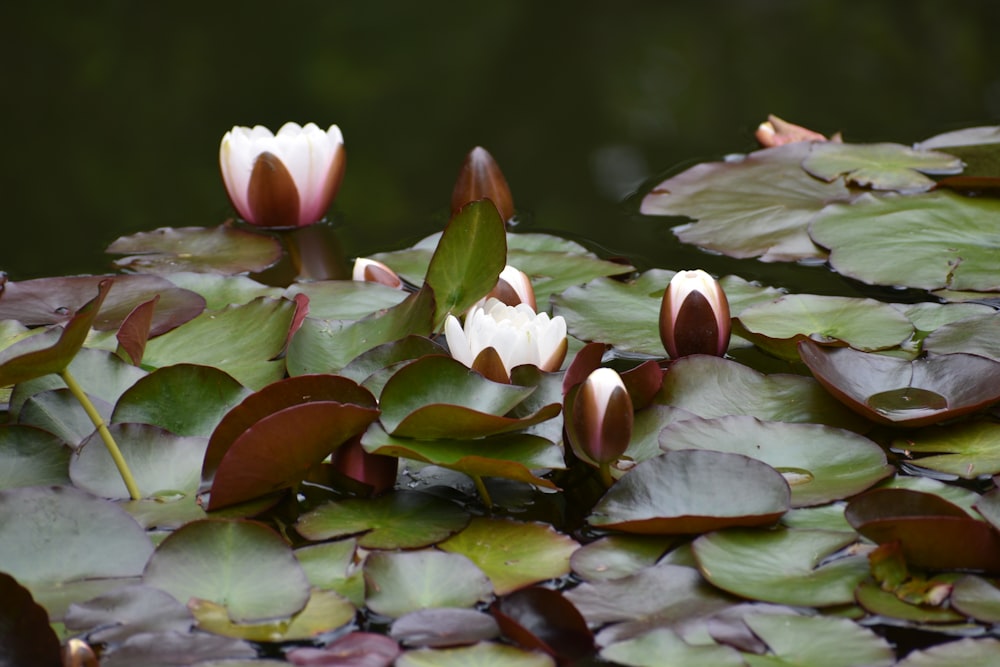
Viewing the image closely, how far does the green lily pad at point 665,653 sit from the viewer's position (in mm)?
817

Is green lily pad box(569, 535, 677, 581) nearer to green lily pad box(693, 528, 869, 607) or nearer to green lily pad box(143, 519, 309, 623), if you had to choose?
green lily pad box(693, 528, 869, 607)

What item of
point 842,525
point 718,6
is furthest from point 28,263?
point 718,6

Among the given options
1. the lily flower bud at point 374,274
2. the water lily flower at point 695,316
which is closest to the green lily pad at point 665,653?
the water lily flower at point 695,316

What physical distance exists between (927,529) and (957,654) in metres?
0.11

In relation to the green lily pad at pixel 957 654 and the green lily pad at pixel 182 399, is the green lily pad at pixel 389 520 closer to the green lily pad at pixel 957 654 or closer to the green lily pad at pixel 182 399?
the green lily pad at pixel 182 399

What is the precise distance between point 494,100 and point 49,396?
4.90 feet

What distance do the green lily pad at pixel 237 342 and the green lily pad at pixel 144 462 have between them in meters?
0.18

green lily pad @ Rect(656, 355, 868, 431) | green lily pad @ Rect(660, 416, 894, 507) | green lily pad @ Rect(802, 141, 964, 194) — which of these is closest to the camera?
green lily pad @ Rect(660, 416, 894, 507)

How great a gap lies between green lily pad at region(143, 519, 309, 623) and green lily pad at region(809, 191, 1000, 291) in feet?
3.13

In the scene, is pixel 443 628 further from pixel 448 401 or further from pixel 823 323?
pixel 823 323

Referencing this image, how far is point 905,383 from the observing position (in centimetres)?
116

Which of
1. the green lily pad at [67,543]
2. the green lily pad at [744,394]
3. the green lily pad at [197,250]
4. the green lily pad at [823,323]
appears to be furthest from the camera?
the green lily pad at [197,250]

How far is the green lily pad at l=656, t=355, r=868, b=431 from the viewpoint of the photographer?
1150 millimetres

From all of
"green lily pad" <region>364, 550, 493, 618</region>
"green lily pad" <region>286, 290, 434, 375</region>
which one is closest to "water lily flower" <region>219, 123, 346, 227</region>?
"green lily pad" <region>286, 290, 434, 375</region>
